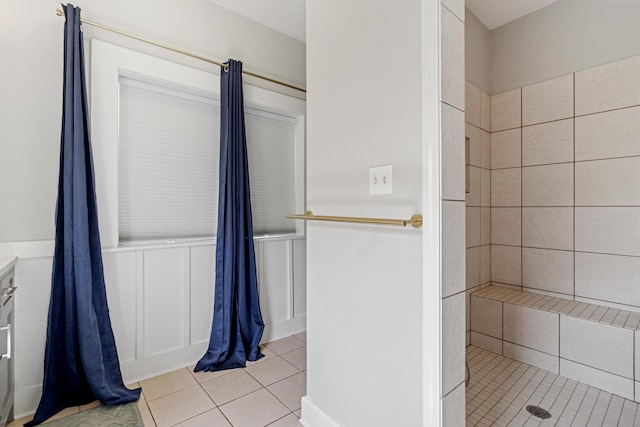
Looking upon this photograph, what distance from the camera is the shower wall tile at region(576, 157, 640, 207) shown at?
1.96 meters

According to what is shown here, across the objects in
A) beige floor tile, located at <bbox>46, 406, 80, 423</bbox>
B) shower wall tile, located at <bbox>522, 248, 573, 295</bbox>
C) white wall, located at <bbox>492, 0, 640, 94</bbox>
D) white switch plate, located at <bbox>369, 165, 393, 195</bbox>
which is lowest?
beige floor tile, located at <bbox>46, 406, 80, 423</bbox>

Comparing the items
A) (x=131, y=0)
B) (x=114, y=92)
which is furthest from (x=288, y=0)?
(x=114, y=92)

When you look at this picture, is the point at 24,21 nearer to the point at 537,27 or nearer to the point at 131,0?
the point at 131,0

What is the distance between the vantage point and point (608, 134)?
6.74 ft

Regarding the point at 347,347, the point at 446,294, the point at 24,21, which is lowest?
the point at 347,347

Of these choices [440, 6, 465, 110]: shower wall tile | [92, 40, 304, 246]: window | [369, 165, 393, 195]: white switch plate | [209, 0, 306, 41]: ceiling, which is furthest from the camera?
A: [209, 0, 306, 41]: ceiling

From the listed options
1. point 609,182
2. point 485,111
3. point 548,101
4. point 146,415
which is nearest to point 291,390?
point 146,415

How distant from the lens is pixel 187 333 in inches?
82.6

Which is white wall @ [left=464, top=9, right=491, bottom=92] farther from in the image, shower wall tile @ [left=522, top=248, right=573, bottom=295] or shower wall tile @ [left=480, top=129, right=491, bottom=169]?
shower wall tile @ [left=522, top=248, right=573, bottom=295]

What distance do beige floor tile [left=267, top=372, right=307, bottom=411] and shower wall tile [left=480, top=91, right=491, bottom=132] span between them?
2.39 m

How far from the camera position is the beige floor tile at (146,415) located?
1.53m

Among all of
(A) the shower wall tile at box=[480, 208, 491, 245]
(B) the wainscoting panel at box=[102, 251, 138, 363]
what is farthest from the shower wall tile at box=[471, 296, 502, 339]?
(B) the wainscoting panel at box=[102, 251, 138, 363]

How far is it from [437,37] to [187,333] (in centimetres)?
220

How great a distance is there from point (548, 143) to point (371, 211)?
192cm
